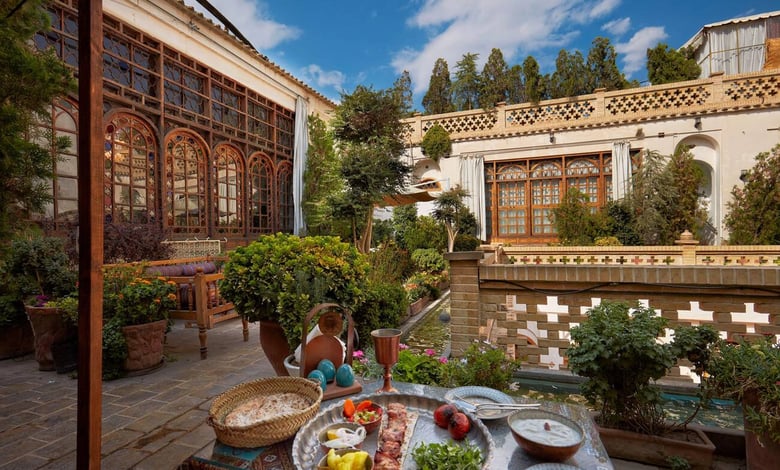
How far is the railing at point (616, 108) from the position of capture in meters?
10.2

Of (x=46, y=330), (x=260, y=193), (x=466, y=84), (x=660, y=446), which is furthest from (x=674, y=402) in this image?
(x=466, y=84)

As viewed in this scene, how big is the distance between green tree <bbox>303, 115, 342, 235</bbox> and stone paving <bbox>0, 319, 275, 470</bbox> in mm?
7638

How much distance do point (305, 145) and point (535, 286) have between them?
10.4m

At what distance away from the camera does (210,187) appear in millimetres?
8531

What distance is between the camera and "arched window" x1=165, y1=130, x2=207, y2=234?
299 inches

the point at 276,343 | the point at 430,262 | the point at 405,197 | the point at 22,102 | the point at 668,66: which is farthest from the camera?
the point at 668,66

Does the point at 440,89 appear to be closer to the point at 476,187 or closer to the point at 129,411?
the point at 476,187

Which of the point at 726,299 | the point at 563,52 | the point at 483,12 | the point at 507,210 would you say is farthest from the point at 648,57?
the point at 726,299

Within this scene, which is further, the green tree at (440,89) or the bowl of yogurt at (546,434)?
the green tree at (440,89)

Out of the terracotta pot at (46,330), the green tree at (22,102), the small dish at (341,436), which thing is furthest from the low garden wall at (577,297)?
the terracotta pot at (46,330)

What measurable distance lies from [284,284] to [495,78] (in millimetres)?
14618

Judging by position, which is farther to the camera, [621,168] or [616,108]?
[616,108]

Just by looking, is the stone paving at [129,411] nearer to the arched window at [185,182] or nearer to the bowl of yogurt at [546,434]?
the bowl of yogurt at [546,434]

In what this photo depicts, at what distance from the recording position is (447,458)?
101cm
